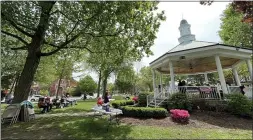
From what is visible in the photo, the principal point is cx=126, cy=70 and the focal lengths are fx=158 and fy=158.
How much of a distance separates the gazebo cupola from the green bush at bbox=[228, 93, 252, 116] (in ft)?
24.1

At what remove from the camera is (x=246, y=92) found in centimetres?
1122

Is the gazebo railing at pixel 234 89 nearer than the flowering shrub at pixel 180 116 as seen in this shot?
No

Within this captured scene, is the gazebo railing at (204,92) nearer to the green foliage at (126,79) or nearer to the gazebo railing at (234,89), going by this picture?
the gazebo railing at (234,89)

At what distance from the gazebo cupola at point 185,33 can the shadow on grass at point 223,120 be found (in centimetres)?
792

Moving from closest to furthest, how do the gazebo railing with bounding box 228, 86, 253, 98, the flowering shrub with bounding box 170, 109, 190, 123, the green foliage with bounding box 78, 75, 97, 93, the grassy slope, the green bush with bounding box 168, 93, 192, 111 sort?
1. the grassy slope
2. the flowering shrub with bounding box 170, 109, 190, 123
3. the green bush with bounding box 168, 93, 192, 111
4. the gazebo railing with bounding box 228, 86, 253, 98
5. the green foliage with bounding box 78, 75, 97, 93

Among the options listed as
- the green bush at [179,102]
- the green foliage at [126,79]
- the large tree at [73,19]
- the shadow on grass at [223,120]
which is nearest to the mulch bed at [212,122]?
the shadow on grass at [223,120]

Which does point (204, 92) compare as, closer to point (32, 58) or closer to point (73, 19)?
point (73, 19)

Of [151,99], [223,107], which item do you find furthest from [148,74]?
[223,107]

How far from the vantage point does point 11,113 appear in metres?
8.64

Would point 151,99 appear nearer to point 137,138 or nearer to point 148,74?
point 137,138

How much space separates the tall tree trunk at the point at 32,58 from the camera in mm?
8461

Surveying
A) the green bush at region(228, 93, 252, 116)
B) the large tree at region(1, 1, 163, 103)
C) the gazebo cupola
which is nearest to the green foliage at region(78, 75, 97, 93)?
the gazebo cupola

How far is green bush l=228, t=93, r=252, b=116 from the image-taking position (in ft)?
28.8

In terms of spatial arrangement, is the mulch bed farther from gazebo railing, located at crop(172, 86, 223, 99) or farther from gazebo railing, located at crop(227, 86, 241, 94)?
gazebo railing, located at crop(227, 86, 241, 94)
